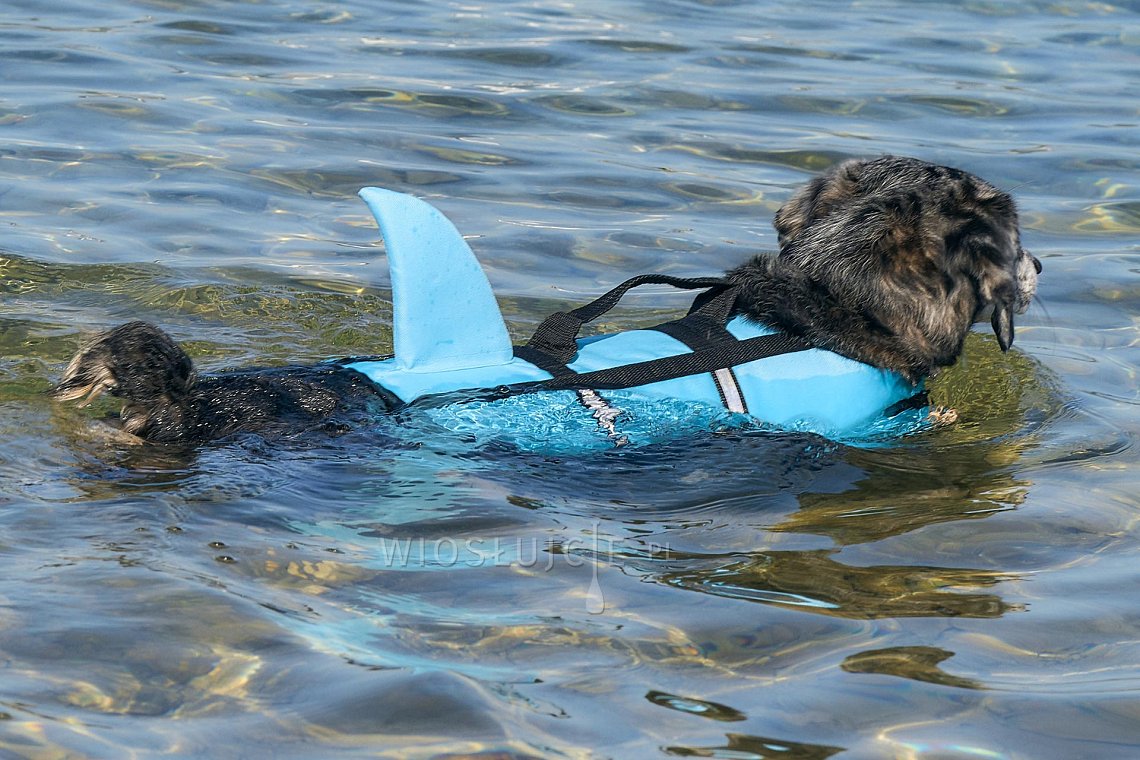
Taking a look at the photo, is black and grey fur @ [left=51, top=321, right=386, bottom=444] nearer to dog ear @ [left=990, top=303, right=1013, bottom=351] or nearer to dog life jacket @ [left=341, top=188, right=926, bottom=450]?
dog life jacket @ [left=341, top=188, right=926, bottom=450]

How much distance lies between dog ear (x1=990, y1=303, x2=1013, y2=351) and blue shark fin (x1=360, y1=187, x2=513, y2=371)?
2052 mm

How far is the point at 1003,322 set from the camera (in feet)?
18.7

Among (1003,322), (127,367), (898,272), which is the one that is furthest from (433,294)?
(1003,322)

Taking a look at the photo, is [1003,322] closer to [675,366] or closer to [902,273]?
[902,273]

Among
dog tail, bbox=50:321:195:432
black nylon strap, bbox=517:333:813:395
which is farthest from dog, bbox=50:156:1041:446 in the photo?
dog tail, bbox=50:321:195:432

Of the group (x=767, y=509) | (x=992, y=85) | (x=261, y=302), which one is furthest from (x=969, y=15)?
(x=767, y=509)

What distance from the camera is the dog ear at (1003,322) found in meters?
5.66

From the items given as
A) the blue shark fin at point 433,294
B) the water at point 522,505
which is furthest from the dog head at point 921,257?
the blue shark fin at point 433,294

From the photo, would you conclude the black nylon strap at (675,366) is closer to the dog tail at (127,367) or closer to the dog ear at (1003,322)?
the dog ear at (1003,322)

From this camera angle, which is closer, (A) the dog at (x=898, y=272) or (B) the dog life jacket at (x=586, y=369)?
(B) the dog life jacket at (x=586, y=369)

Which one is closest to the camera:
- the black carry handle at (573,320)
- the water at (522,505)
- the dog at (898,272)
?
the water at (522,505)

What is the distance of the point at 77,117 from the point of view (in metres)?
10.2

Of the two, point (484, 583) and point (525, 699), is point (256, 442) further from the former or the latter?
point (525, 699)

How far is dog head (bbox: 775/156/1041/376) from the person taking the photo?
18.1ft
